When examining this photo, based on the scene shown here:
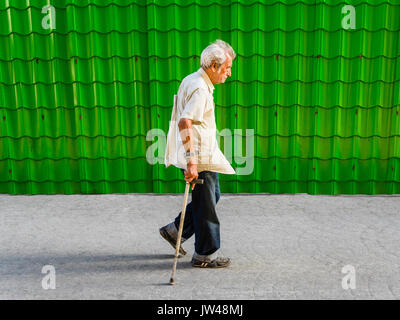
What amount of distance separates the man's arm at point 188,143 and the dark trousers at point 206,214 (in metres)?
0.20

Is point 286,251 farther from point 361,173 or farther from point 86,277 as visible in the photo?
point 361,173

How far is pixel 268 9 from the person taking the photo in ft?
17.5

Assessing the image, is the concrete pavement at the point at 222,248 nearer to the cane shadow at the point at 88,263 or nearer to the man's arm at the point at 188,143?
the cane shadow at the point at 88,263

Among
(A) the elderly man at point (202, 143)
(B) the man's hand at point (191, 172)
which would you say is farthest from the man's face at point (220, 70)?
(B) the man's hand at point (191, 172)

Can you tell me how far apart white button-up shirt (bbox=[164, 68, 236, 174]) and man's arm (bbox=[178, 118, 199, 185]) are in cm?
5

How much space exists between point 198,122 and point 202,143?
0.55 feet

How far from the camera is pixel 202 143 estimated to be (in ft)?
10.5

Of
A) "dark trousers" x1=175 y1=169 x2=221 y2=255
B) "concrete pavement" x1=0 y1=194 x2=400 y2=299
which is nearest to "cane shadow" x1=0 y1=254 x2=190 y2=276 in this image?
"concrete pavement" x1=0 y1=194 x2=400 y2=299

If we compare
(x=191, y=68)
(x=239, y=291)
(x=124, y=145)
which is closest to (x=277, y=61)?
(x=191, y=68)

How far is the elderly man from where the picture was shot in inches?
120

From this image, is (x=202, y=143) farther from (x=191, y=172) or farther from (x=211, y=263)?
(x=211, y=263)

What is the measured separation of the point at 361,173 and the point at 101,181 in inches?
138

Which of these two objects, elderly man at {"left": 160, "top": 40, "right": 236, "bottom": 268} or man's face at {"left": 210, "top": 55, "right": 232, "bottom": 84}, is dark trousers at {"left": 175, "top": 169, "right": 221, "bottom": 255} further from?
man's face at {"left": 210, "top": 55, "right": 232, "bottom": 84}

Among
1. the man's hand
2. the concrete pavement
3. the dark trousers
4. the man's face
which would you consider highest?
the man's face
